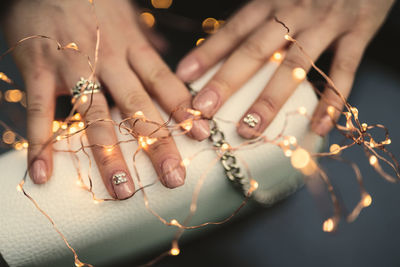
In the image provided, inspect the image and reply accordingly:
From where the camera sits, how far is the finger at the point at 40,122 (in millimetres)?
616

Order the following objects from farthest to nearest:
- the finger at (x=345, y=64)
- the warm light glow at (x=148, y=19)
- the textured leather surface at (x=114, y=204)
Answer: the warm light glow at (x=148, y=19) < the finger at (x=345, y=64) < the textured leather surface at (x=114, y=204)

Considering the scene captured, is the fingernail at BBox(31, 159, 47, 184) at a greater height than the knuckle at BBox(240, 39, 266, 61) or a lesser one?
lesser

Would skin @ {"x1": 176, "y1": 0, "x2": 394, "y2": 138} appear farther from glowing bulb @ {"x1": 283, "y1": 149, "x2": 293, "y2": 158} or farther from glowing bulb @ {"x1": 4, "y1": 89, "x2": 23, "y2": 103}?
glowing bulb @ {"x1": 4, "y1": 89, "x2": 23, "y2": 103}

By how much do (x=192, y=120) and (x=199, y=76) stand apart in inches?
7.8

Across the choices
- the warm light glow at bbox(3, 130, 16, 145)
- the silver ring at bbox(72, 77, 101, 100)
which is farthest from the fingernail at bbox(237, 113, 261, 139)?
the warm light glow at bbox(3, 130, 16, 145)

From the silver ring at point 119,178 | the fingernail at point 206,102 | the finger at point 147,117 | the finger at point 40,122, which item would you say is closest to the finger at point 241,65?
the fingernail at point 206,102

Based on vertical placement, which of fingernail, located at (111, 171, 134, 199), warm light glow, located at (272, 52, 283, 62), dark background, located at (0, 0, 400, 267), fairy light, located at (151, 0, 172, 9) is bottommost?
dark background, located at (0, 0, 400, 267)

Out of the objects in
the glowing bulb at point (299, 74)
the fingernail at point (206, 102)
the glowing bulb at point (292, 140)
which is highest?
the glowing bulb at point (299, 74)

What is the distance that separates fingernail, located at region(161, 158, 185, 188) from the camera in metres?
0.61

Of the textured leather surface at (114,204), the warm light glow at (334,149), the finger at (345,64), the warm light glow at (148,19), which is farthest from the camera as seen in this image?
the warm light glow at (148,19)

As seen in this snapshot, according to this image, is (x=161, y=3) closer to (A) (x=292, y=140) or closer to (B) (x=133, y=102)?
(B) (x=133, y=102)

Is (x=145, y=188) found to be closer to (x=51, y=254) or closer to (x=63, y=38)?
(x=51, y=254)

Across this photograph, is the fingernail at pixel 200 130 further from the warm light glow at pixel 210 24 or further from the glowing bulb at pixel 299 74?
the warm light glow at pixel 210 24

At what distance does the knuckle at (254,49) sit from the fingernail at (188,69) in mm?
133
